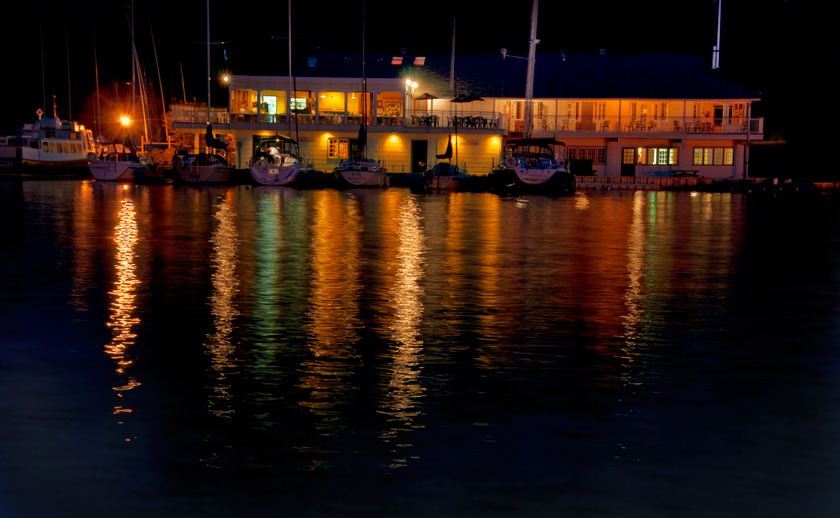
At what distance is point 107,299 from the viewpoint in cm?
1805

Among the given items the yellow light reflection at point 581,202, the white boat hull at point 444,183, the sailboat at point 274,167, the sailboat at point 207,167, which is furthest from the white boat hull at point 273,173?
the yellow light reflection at point 581,202

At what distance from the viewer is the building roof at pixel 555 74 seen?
79.0 m

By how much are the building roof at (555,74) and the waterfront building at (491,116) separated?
139mm

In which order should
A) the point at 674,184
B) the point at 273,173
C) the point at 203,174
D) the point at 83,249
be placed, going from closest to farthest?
1. the point at 83,249
2. the point at 273,173
3. the point at 203,174
4. the point at 674,184

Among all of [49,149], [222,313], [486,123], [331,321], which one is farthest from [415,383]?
[49,149]

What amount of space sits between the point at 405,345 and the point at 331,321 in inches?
86.1

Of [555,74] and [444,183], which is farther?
[555,74]

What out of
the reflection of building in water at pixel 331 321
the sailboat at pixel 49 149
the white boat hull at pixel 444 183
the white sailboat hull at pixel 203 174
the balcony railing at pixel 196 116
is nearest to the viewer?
the reflection of building in water at pixel 331 321

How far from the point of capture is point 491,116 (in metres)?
78.5

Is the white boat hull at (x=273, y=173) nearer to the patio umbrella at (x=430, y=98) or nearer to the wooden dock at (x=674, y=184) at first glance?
the patio umbrella at (x=430, y=98)

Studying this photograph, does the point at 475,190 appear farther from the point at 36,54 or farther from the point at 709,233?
the point at 36,54

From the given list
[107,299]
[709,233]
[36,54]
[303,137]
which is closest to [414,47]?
[303,137]

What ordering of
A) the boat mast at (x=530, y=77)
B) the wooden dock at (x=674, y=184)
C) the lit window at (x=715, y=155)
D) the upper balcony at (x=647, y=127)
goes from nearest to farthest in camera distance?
the boat mast at (x=530, y=77) → the wooden dock at (x=674, y=184) → the upper balcony at (x=647, y=127) → the lit window at (x=715, y=155)

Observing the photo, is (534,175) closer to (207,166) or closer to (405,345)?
(207,166)
